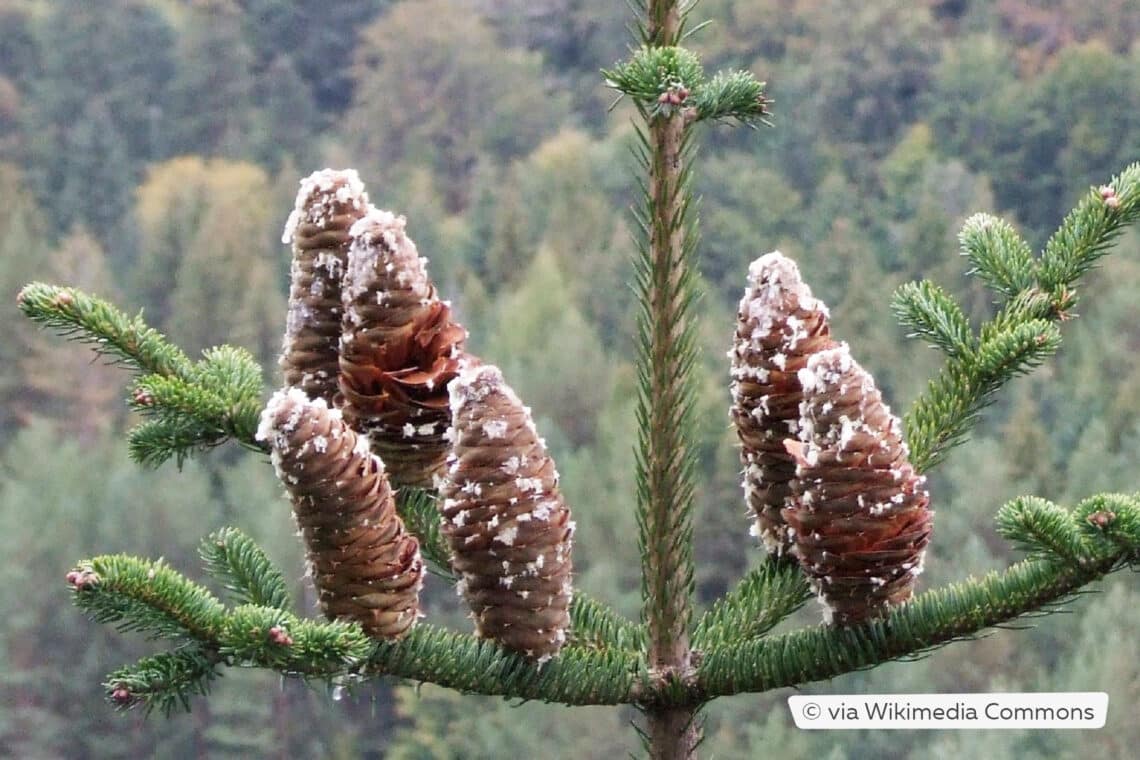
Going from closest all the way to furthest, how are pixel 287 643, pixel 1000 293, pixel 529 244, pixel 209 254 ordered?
pixel 287 643 → pixel 1000 293 → pixel 209 254 → pixel 529 244

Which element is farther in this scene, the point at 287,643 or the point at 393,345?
the point at 393,345

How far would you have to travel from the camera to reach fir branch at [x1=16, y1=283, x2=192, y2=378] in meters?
0.70

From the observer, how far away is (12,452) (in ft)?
26.3

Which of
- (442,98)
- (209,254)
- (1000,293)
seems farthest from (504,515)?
(442,98)

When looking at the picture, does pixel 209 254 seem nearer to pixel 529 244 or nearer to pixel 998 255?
pixel 529 244

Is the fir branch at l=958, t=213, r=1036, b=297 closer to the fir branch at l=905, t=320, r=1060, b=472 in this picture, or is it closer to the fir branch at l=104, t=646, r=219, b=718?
the fir branch at l=905, t=320, r=1060, b=472

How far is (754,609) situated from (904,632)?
0.09m

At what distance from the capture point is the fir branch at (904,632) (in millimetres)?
614

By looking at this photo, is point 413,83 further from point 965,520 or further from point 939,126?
point 965,520

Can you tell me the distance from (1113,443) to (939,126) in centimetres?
206

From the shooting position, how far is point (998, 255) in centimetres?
75

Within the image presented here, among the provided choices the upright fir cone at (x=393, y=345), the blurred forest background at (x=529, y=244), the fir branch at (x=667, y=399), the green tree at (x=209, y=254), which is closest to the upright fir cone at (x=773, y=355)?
the fir branch at (x=667, y=399)

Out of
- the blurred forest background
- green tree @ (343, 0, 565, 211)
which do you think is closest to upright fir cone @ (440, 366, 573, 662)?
the blurred forest background

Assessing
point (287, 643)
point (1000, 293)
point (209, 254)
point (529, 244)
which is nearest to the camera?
point (287, 643)
